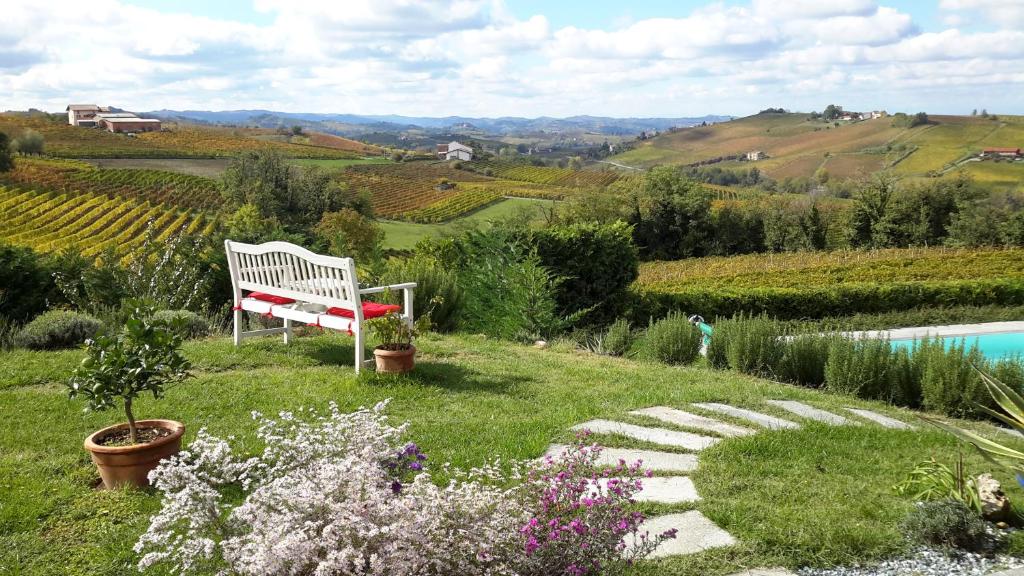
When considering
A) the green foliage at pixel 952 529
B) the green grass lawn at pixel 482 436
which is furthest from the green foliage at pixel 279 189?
the green foliage at pixel 952 529

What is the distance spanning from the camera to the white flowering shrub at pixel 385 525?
6.66 ft

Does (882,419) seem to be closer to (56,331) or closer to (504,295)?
(504,295)

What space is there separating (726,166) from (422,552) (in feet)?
355

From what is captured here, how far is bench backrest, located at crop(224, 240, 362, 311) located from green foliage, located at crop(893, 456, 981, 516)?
3884mm

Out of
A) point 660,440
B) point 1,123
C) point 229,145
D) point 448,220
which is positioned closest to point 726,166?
point 448,220

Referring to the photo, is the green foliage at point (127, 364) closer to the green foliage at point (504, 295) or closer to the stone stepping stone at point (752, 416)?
the stone stepping stone at point (752, 416)

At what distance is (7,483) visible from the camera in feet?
11.2

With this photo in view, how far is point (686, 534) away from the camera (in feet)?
9.56

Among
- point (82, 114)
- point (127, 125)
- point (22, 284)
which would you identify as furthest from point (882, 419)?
point (82, 114)

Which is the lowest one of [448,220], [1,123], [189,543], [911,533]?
[448,220]

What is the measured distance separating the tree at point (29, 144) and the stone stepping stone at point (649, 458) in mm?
67855

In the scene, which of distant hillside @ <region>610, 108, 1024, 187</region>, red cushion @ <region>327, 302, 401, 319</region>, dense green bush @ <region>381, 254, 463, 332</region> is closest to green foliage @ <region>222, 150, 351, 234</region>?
distant hillside @ <region>610, 108, 1024, 187</region>

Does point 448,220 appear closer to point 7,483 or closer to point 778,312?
point 778,312

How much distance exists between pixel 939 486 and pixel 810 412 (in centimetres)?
172
